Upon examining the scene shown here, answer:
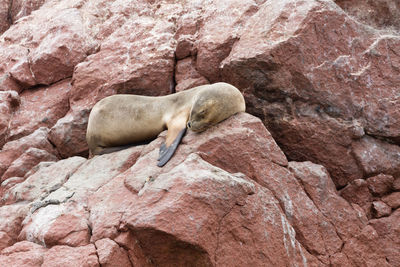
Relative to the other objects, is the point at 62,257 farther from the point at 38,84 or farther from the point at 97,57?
the point at 38,84

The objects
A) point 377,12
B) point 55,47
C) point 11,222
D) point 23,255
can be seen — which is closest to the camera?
point 23,255

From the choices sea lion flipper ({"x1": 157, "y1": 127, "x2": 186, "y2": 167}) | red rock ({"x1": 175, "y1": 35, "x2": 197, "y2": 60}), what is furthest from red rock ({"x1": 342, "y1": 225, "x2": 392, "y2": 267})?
red rock ({"x1": 175, "y1": 35, "x2": 197, "y2": 60})

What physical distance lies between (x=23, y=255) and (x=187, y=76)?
393 cm

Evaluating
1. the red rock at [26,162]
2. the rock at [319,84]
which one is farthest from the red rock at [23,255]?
the rock at [319,84]

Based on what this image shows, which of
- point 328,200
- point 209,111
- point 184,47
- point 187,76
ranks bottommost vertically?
point 328,200

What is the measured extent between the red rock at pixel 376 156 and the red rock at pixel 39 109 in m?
4.92

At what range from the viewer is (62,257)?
11.4ft

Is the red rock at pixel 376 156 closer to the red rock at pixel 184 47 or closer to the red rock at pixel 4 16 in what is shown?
the red rock at pixel 184 47

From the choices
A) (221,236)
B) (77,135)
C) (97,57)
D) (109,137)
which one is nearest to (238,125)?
(221,236)

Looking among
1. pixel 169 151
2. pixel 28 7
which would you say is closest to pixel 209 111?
pixel 169 151

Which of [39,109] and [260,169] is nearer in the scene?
[260,169]

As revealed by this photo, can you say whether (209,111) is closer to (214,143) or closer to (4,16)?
(214,143)

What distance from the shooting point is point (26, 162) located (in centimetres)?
629

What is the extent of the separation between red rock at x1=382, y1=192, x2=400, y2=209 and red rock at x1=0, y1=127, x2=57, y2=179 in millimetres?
4861
